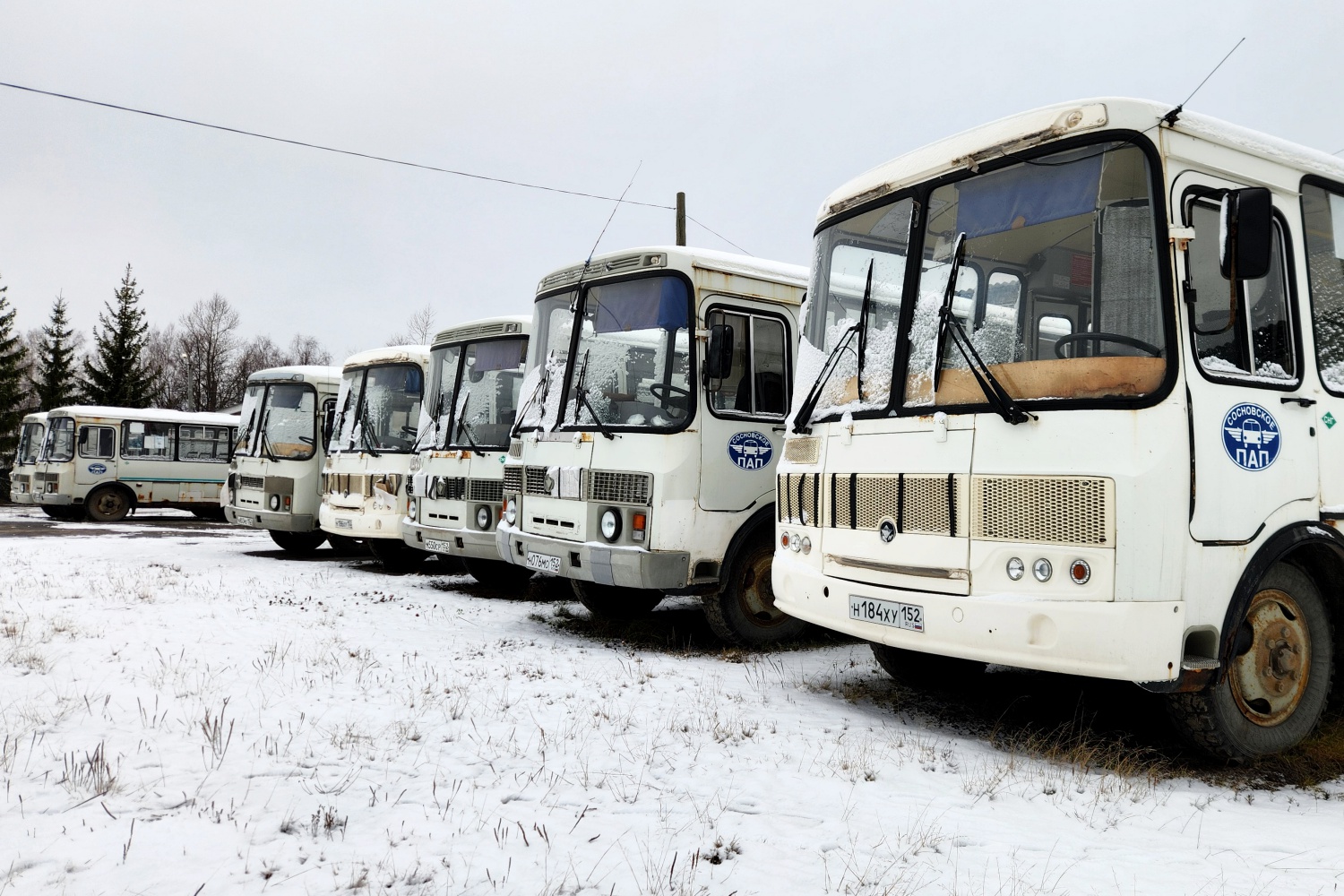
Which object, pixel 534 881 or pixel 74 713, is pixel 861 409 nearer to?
pixel 534 881

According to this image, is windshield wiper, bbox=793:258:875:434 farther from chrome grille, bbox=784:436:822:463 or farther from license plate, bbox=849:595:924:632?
license plate, bbox=849:595:924:632

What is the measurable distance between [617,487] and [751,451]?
1.14 metres

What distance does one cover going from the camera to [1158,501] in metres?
4.47

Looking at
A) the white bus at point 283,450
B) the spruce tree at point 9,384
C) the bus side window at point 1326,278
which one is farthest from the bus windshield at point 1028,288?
the spruce tree at point 9,384

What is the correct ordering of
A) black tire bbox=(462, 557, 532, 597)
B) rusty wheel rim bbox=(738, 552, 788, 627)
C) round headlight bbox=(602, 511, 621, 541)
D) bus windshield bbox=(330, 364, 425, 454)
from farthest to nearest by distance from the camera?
bus windshield bbox=(330, 364, 425, 454)
black tire bbox=(462, 557, 532, 597)
rusty wheel rim bbox=(738, 552, 788, 627)
round headlight bbox=(602, 511, 621, 541)

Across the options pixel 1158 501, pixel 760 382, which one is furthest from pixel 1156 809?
pixel 760 382

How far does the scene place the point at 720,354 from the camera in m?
7.59

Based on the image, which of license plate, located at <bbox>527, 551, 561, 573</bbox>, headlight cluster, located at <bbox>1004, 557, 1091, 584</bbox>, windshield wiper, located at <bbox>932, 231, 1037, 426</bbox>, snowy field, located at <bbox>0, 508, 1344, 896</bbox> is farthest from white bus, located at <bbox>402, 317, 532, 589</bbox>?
headlight cluster, located at <bbox>1004, 557, 1091, 584</bbox>

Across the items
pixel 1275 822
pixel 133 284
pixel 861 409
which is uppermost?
pixel 133 284

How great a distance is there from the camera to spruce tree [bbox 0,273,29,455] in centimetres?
4112

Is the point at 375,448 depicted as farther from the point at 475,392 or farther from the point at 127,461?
the point at 127,461

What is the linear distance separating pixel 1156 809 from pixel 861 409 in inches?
98.7

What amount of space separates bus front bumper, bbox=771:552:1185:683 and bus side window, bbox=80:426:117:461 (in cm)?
2444

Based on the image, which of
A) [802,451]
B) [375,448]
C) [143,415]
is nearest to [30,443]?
[143,415]
